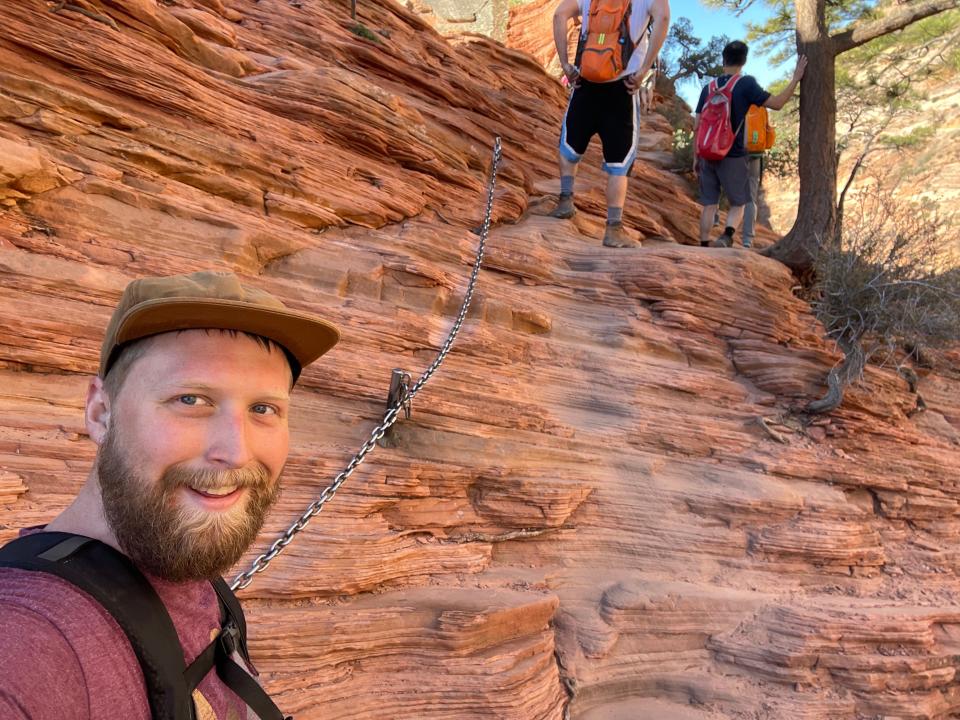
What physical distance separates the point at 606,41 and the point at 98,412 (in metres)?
6.89

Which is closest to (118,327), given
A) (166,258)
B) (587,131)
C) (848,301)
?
(166,258)

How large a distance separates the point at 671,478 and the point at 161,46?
5739 millimetres

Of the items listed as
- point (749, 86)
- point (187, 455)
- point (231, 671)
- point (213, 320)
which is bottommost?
point (231, 671)

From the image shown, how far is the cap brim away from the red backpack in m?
7.74

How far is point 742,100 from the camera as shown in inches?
312

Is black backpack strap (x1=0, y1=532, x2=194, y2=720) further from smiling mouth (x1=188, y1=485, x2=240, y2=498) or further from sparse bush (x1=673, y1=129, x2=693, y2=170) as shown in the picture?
sparse bush (x1=673, y1=129, x2=693, y2=170)

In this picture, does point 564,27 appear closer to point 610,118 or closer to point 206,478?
point 610,118

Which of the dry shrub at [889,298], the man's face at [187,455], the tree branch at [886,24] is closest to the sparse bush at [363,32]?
the tree branch at [886,24]

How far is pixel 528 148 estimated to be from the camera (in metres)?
10.1

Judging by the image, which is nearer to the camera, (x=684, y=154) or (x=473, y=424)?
(x=473, y=424)

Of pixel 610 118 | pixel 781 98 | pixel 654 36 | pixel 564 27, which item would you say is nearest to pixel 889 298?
pixel 781 98

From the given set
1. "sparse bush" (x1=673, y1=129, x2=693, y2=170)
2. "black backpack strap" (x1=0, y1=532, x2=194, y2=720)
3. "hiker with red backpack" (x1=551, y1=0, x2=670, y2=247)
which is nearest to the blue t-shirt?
"hiker with red backpack" (x1=551, y1=0, x2=670, y2=247)

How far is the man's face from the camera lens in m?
1.31

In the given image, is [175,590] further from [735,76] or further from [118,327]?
[735,76]
